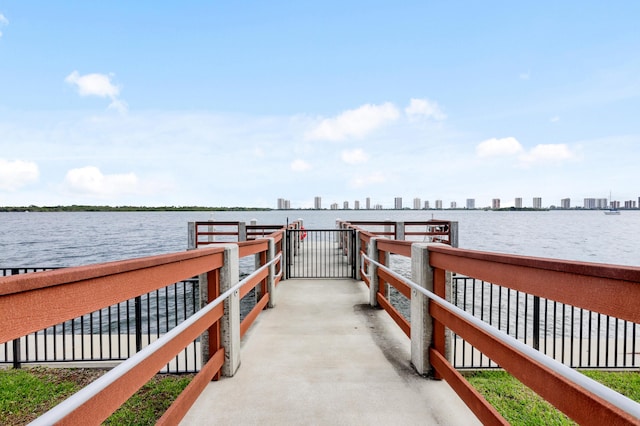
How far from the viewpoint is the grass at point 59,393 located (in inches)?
158

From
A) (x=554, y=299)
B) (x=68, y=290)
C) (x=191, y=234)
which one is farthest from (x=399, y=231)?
(x=68, y=290)

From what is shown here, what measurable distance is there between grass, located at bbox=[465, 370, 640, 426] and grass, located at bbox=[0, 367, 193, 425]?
4179 millimetres

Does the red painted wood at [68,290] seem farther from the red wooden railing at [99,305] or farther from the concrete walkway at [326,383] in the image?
the concrete walkway at [326,383]

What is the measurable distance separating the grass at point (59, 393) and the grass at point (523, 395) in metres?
4.18

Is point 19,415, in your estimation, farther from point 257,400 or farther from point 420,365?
point 420,365

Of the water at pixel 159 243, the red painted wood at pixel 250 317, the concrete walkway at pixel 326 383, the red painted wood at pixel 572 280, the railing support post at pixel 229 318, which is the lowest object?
the water at pixel 159 243

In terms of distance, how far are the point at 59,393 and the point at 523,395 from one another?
640cm

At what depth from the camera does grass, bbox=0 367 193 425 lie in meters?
→ 4.01

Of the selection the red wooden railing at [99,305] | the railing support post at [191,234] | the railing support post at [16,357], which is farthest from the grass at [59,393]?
the railing support post at [191,234]

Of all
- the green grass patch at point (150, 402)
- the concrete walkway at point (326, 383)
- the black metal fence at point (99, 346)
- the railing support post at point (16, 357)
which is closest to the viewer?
the concrete walkway at point (326, 383)

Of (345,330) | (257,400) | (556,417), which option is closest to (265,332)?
(345,330)

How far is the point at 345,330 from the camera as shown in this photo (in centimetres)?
502

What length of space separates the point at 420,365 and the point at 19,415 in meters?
4.86

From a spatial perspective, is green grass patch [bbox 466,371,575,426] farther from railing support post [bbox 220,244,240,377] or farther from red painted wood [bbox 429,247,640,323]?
railing support post [bbox 220,244,240,377]
